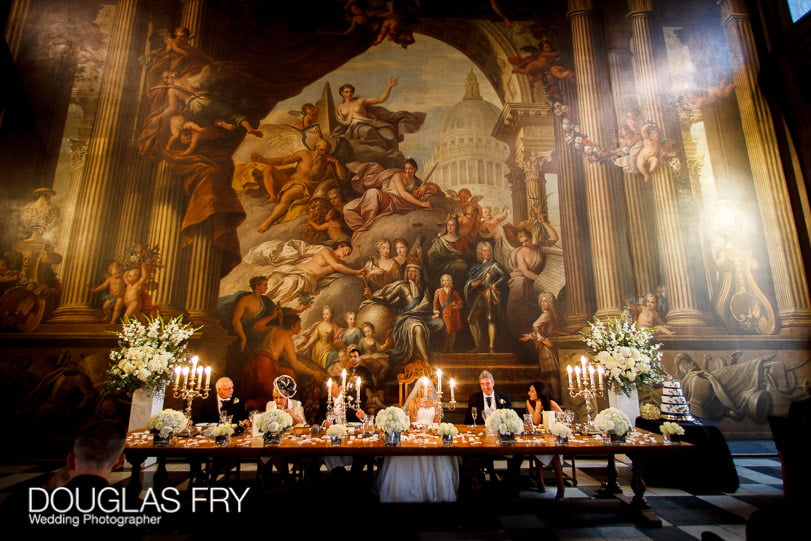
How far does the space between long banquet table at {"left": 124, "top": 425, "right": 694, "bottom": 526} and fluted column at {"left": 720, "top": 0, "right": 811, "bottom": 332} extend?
6516 mm

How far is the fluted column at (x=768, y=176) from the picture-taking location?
920cm

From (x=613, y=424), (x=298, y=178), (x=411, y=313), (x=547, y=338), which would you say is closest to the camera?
(x=613, y=424)

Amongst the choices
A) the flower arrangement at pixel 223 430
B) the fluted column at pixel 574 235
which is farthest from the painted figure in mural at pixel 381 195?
the flower arrangement at pixel 223 430

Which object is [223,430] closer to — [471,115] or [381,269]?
[381,269]

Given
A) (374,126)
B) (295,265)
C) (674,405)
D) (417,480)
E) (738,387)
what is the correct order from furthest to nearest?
1. (374,126)
2. (295,265)
3. (738,387)
4. (674,405)
5. (417,480)

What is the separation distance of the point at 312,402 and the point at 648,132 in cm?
951

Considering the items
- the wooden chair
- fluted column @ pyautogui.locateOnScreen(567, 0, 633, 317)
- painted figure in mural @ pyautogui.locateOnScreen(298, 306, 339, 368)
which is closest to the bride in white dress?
the wooden chair

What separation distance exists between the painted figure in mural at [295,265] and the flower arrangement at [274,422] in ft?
15.7

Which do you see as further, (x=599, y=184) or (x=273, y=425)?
(x=599, y=184)

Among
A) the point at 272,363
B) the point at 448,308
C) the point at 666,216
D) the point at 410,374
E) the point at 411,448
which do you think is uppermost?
the point at 666,216

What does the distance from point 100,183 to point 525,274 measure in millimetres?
9373

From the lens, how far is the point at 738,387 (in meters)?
9.02

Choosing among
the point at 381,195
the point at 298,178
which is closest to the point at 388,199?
the point at 381,195

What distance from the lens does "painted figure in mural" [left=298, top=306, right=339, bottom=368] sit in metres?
9.35
